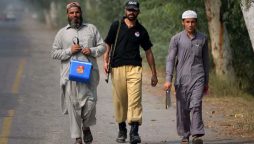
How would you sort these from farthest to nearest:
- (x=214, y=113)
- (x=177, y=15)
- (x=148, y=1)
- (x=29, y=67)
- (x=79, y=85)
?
(x=29, y=67) → (x=148, y=1) → (x=177, y=15) → (x=214, y=113) → (x=79, y=85)

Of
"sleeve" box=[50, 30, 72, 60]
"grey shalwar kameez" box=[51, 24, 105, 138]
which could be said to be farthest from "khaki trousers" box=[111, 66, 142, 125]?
"sleeve" box=[50, 30, 72, 60]

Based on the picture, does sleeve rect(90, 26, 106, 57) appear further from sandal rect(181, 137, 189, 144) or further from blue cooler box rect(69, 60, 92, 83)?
sandal rect(181, 137, 189, 144)

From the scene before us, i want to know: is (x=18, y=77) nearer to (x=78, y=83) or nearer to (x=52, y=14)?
(x=78, y=83)

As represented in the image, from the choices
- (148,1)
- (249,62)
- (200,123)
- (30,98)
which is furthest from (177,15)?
A: (200,123)

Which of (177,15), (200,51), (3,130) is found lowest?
(3,130)

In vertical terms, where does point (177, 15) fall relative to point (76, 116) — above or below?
above

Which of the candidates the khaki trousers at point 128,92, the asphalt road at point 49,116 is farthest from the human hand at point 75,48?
the asphalt road at point 49,116

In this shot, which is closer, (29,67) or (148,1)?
(148,1)

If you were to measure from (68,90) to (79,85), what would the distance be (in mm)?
159

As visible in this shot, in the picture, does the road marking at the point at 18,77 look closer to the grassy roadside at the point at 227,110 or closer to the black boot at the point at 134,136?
the grassy roadside at the point at 227,110

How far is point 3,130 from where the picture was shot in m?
12.1

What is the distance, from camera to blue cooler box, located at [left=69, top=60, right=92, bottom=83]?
9.75 m

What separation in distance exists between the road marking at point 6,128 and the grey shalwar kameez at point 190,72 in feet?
8.88

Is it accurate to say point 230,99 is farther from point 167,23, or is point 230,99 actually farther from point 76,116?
point 76,116
